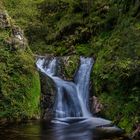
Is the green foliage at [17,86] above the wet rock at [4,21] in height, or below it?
below

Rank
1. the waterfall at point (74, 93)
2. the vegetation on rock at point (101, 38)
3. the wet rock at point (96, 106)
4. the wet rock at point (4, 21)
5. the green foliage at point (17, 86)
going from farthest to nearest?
the wet rock at point (4, 21) → the waterfall at point (74, 93) → the wet rock at point (96, 106) → the green foliage at point (17, 86) → the vegetation on rock at point (101, 38)

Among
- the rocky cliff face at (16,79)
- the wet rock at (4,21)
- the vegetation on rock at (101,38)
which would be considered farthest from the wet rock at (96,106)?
the wet rock at (4,21)

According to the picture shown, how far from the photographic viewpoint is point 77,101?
18.2 metres

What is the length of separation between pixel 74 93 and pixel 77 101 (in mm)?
612

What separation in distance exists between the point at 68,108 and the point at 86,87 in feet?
6.28

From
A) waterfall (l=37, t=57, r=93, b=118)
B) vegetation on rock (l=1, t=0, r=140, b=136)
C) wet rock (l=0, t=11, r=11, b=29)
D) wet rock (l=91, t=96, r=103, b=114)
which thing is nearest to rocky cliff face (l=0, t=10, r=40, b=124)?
wet rock (l=0, t=11, r=11, b=29)

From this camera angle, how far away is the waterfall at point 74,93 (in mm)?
17547

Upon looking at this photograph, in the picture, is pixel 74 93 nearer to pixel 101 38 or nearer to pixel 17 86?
pixel 17 86

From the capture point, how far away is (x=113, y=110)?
1616 cm

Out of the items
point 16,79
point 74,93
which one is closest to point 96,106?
A: point 74,93

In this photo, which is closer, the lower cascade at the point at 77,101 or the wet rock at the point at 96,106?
the lower cascade at the point at 77,101

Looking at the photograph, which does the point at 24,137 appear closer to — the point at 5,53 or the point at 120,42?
the point at 5,53

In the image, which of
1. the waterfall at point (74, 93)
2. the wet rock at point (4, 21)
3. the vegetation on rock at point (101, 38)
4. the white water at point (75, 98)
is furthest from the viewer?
the wet rock at point (4, 21)

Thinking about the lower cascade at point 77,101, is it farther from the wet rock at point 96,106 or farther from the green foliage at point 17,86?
the green foliage at point 17,86
